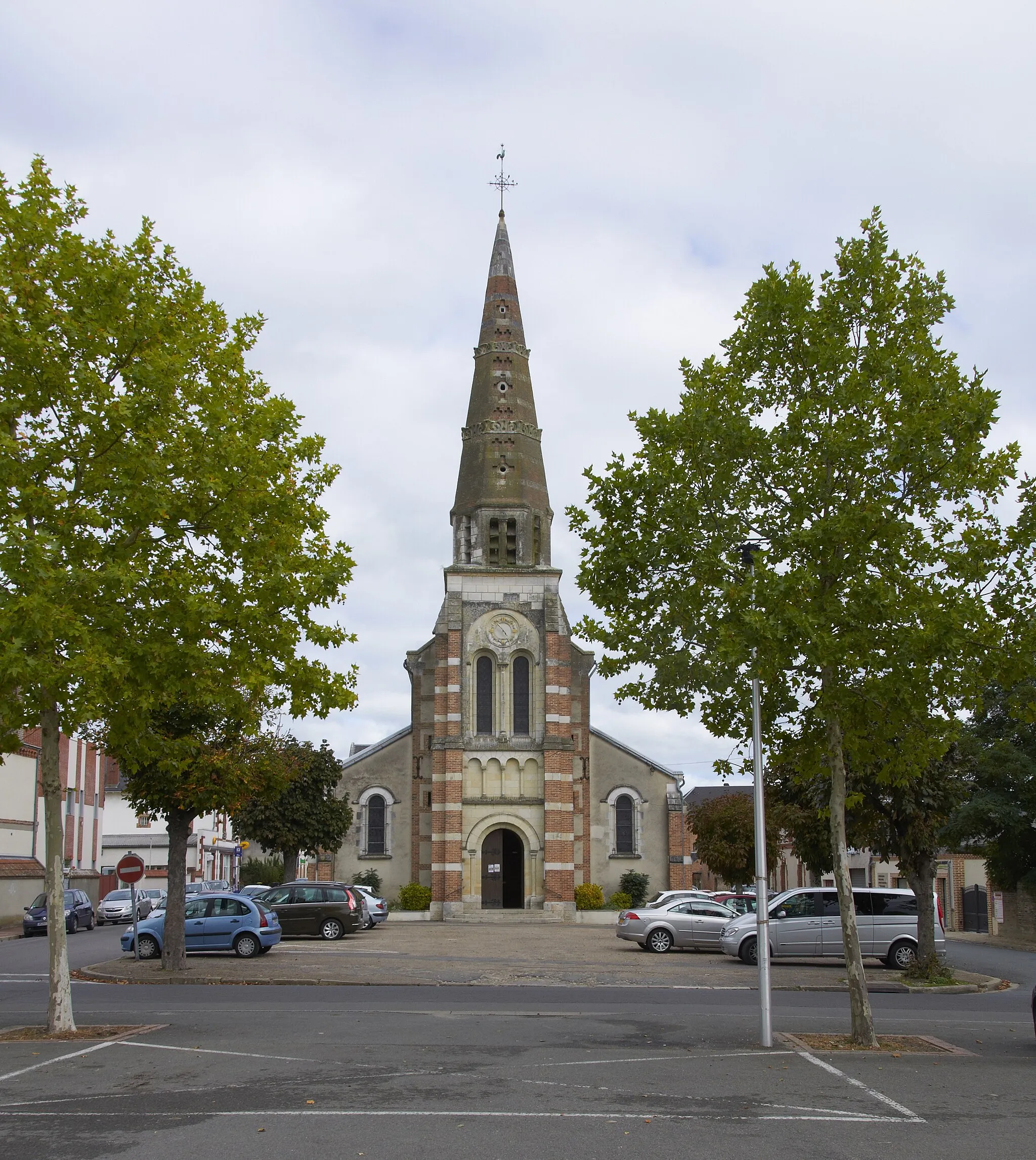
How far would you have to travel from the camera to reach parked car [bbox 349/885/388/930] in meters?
40.2

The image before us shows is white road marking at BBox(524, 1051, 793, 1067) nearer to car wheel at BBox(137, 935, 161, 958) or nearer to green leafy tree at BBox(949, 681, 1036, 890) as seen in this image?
car wheel at BBox(137, 935, 161, 958)

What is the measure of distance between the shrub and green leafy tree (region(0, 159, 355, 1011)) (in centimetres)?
3908

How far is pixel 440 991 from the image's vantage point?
67.0ft

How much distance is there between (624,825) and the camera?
177 feet

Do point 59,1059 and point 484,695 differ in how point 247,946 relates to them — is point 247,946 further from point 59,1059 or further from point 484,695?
point 484,695

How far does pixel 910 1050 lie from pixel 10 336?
41.6ft

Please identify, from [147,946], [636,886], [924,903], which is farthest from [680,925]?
[636,886]

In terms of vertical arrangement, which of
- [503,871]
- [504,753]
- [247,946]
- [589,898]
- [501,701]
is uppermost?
[501,701]

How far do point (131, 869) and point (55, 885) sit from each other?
12.7 m

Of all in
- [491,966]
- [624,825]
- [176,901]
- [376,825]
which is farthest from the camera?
[624,825]

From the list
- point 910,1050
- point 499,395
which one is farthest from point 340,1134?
point 499,395

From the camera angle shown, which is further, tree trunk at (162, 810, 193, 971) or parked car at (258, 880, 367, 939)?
parked car at (258, 880, 367, 939)

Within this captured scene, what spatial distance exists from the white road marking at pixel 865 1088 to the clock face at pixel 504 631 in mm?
39194

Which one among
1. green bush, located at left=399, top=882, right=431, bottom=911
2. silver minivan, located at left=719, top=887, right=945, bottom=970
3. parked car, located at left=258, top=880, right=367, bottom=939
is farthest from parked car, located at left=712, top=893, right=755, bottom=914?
green bush, located at left=399, top=882, right=431, bottom=911
